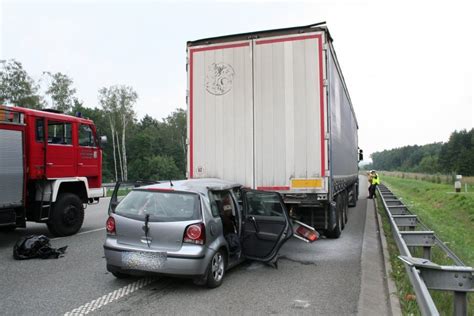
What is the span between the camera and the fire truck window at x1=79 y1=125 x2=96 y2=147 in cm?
1048

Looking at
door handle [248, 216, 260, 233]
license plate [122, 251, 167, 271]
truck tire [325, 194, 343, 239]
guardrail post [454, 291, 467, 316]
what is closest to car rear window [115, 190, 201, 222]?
license plate [122, 251, 167, 271]

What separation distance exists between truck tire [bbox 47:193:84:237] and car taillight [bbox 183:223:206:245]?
5401 millimetres

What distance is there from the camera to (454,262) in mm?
8500

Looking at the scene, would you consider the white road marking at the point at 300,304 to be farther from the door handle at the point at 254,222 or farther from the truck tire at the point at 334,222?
the truck tire at the point at 334,222

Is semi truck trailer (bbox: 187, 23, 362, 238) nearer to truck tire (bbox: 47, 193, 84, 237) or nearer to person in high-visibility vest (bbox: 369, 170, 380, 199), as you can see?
truck tire (bbox: 47, 193, 84, 237)

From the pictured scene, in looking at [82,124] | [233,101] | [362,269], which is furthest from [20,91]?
[362,269]

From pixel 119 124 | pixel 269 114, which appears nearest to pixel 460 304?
pixel 269 114

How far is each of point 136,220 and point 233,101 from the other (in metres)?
3.83

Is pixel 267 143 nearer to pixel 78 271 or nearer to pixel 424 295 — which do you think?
pixel 78 271

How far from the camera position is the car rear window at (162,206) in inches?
220

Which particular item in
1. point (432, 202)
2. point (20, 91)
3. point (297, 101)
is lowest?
point (432, 202)

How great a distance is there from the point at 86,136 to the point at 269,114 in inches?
191

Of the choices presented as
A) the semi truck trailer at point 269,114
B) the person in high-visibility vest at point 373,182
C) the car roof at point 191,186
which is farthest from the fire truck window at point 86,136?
the person in high-visibility vest at point 373,182

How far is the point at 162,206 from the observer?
571 centimetres
